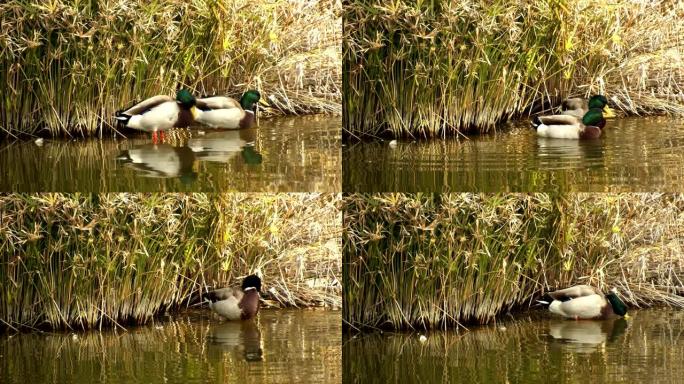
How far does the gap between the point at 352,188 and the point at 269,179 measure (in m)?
0.39

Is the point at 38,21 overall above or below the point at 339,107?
above

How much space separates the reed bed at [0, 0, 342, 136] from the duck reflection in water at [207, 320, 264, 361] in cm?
110

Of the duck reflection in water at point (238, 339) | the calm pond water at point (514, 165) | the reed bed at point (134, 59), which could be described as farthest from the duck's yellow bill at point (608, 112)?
the duck reflection in water at point (238, 339)

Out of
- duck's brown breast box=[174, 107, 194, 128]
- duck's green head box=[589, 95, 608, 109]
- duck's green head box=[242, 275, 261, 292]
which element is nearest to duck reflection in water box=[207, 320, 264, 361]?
duck's green head box=[242, 275, 261, 292]

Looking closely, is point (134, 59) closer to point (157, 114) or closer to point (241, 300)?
point (157, 114)

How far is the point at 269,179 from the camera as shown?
6.52 meters

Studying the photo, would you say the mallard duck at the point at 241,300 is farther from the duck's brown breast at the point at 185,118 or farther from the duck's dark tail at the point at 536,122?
the duck's dark tail at the point at 536,122

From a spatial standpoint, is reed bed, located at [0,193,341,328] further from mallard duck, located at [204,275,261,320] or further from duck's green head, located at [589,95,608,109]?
duck's green head, located at [589,95,608,109]

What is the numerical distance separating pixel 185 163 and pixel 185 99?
12.6 inches

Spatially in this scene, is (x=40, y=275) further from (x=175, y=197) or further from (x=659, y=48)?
(x=659, y=48)

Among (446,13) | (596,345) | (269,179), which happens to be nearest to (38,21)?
(269,179)

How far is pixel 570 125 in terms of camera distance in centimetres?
729

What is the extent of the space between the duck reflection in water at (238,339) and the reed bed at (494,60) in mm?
1117

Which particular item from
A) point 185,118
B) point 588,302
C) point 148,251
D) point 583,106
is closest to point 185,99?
point 185,118
